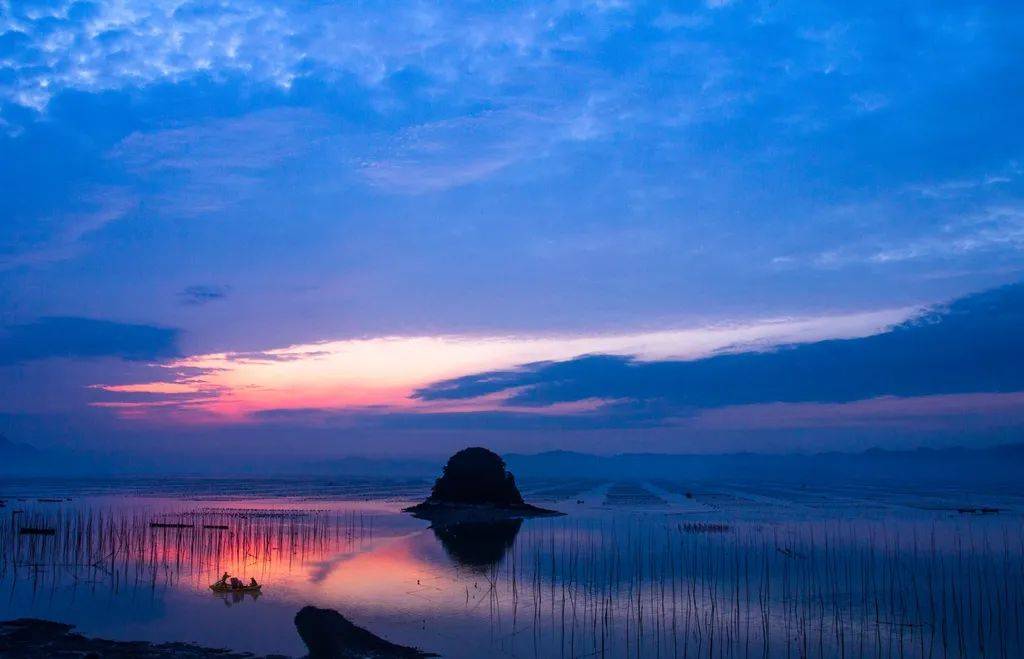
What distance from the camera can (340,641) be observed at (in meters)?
15.8

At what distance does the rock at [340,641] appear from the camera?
1505 cm

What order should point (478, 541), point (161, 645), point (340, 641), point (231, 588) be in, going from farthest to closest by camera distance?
1. point (478, 541)
2. point (231, 588)
3. point (161, 645)
4. point (340, 641)

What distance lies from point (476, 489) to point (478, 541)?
1808cm

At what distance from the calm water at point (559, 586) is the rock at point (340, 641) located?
48 cm

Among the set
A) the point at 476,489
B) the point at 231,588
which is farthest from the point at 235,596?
the point at 476,489

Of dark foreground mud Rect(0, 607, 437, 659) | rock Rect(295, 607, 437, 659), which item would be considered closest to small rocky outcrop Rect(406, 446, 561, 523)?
rock Rect(295, 607, 437, 659)

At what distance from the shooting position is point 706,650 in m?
16.3

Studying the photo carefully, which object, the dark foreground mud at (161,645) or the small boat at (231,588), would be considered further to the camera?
the small boat at (231,588)

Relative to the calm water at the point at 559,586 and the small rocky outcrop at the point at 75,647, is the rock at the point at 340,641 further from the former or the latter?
the small rocky outcrop at the point at 75,647

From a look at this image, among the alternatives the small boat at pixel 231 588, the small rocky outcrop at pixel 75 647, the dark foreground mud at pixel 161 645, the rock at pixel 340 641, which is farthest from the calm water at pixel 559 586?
the small rocky outcrop at pixel 75 647

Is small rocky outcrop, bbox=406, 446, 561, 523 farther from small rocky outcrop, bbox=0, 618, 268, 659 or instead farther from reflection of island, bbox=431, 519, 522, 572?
small rocky outcrop, bbox=0, 618, 268, 659

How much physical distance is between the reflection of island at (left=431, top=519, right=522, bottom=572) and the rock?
10.1 m

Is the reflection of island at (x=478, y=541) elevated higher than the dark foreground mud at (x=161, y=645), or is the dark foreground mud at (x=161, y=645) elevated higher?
the dark foreground mud at (x=161, y=645)

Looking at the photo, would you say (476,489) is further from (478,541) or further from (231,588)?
(231,588)
